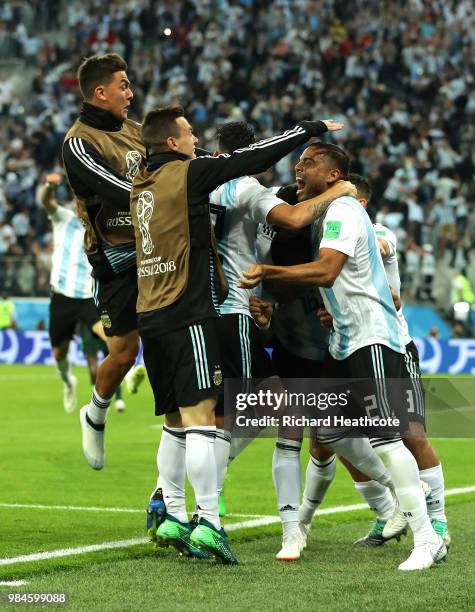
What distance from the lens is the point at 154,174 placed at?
20.9ft

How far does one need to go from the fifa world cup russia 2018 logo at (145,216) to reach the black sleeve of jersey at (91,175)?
1.49ft

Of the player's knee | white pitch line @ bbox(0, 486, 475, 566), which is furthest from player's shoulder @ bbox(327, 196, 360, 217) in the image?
white pitch line @ bbox(0, 486, 475, 566)

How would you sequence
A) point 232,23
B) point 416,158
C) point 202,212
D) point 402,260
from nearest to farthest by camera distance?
point 202,212, point 402,260, point 416,158, point 232,23

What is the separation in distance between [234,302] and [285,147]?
0.90 metres

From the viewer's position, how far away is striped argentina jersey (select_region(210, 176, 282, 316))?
6.56 meters

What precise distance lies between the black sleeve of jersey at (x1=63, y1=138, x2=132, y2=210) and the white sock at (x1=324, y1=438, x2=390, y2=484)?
69.3 inches

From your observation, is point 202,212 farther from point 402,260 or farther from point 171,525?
point 402,260

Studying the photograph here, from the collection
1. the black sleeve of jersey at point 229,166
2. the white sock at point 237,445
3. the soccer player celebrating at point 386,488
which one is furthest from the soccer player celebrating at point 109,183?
the soccer player celebrating at point 386,488

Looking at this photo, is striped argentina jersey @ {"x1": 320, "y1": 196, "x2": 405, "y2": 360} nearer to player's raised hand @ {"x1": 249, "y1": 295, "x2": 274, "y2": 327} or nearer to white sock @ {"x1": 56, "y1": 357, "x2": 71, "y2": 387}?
player's raised hand @ {"x1": 249, "y1": 295, "x2": 274, "y2": 327}

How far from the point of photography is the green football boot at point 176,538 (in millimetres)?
6406

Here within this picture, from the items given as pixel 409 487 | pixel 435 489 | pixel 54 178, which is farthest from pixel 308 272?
pixel 54 178

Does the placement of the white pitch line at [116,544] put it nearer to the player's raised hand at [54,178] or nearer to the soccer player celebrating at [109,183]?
the soccer player celebrating at [109,183]

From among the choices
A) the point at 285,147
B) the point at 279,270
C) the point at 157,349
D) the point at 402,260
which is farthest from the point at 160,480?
the point at 402,260

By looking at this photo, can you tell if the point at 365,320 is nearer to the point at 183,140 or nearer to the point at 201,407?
the point at 201,407
